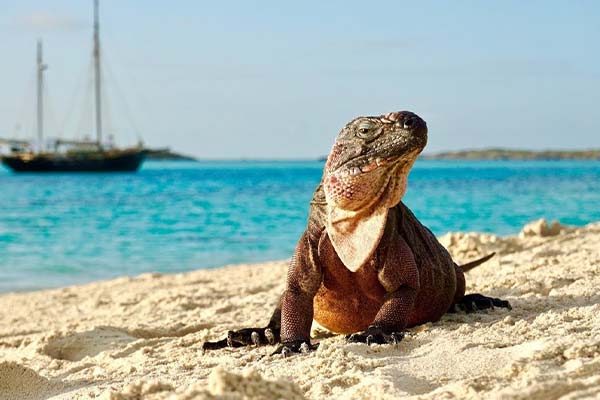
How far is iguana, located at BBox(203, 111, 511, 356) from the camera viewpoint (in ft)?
12.2

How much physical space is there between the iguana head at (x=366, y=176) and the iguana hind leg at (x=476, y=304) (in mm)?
974

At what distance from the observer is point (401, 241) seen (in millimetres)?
4043

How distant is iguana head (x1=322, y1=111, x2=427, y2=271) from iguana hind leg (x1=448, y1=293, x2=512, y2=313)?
0.97 metres

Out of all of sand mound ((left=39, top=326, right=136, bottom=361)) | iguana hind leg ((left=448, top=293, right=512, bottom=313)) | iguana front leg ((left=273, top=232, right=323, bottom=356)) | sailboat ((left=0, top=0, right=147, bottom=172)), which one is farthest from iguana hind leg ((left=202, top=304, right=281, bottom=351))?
sailboat ((left=0, top=0, right=147, bottom=172))

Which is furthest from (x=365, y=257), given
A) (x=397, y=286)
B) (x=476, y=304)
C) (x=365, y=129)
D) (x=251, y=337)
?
(x=476, y=304)

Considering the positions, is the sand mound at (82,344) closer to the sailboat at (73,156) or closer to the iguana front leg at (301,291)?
the iguana front leg at (301,291)

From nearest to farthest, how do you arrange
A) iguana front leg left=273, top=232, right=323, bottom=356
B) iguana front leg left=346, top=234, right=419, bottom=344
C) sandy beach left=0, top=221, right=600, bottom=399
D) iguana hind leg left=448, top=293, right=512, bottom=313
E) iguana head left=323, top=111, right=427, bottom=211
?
sandy beach left=0, top=221, right=600, bottom=399 → iguana head left=323, top=111, right=427, bottom=211 → iguana front leg left=346, top=234, right=419, bottom=344 → iguana front leg left=273, top=232, right=323, bottom=356 → iguana hind leg left=448, top=293, right=512, bottom=313

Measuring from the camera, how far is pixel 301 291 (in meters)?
4.06

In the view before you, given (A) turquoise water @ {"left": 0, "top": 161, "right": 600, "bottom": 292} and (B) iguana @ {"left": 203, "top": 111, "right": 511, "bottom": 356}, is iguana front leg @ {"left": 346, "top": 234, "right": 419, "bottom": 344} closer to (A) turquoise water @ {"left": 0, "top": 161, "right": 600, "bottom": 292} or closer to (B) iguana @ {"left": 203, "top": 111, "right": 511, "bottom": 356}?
(B) iguana @ {"left": 203, "top": 111, "right": 511, "bottom": 356}

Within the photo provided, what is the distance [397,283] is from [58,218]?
23.4 meters

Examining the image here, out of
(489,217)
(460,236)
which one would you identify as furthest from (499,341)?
(489,217)

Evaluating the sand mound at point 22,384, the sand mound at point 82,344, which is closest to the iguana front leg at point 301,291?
the sand mound at point 22,384

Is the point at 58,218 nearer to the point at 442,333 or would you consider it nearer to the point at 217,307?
the point at 217,307

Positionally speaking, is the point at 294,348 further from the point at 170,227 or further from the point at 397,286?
the point at 170,227
